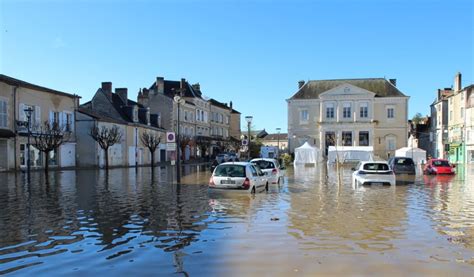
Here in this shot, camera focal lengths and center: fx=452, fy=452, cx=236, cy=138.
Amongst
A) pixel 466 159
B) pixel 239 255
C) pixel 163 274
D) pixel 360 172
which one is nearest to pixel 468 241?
pixel 239 255

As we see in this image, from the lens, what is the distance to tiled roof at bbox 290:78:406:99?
64875mm

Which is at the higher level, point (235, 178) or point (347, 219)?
point (235, 178)

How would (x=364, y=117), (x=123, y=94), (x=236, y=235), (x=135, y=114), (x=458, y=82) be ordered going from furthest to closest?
(x=364, y=117) → (x=458, y=82) → (x=123, y=94) → (x=135, y=114) → (x=236, y=235)

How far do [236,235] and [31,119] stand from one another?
3219 centimetres

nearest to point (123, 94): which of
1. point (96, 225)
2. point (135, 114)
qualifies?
point (135, 114)

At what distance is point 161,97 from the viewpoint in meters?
63.6

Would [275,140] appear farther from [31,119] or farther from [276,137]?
[31,119]

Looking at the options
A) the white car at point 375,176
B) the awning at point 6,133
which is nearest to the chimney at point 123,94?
the awning at point 6,133

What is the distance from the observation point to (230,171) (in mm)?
15125

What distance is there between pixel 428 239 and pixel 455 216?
3.37 m

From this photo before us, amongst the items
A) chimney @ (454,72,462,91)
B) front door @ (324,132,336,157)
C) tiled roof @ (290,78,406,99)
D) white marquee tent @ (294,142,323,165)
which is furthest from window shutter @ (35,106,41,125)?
chimney @ (454,72,462,91)

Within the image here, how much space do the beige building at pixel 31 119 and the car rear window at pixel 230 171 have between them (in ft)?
74.6

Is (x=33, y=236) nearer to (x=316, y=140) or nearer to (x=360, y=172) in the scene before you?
(x=360, y=172)

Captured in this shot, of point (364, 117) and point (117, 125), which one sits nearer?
point (117, 125)
